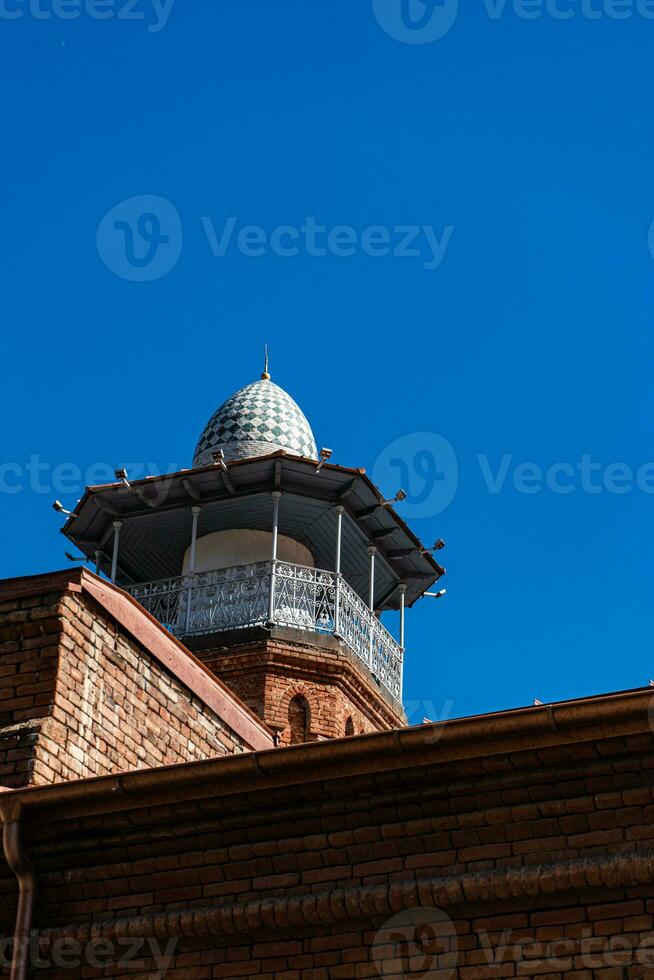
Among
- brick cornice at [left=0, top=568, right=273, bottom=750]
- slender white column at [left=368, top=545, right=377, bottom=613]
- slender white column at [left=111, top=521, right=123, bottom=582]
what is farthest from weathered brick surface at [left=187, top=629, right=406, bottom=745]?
brick cornice at [left=0, top=568, right=273, bottom=750]

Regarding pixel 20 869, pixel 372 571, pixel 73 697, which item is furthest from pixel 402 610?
pixel 20 869

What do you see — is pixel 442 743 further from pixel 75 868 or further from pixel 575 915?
pixel 75 868

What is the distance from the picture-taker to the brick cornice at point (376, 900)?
27.3 feet

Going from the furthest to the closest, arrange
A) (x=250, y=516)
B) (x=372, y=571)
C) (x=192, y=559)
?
(x=372, y=571) < (x=250, y=516) < (x=192, y=559)

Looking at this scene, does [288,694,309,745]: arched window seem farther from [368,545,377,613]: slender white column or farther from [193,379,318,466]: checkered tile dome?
[193,379,318,466]: checkered tile dome

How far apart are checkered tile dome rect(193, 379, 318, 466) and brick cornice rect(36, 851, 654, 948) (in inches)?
616

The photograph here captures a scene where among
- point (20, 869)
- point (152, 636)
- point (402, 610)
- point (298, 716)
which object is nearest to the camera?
point (20, 869)

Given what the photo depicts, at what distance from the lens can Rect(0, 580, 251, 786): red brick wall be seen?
11.4 metres

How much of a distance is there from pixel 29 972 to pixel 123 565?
1503cm

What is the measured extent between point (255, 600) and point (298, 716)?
69.9 inches

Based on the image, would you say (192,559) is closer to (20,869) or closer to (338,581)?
(338,581)

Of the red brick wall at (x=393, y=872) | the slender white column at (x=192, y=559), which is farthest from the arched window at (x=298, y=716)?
the red brick wall at (x=393, y=872)

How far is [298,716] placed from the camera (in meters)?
22.6

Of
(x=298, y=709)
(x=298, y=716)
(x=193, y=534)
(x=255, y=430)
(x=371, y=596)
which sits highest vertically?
(x=255, y=430)
